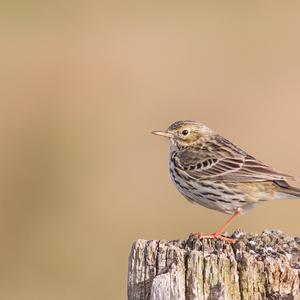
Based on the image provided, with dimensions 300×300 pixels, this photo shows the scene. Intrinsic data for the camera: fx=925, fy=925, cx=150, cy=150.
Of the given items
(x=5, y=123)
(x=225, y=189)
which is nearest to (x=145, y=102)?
(x=5, y=123)

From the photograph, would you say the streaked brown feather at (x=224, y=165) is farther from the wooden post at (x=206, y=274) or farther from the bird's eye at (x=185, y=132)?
the wooden post at (x=206, y=274)

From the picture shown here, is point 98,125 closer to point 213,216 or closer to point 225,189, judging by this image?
point 213,216

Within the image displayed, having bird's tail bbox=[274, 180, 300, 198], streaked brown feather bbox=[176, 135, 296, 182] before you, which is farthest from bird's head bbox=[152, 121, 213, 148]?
bird's tail bbox=[274, 180, 300, 198]

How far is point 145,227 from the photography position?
14219 mm

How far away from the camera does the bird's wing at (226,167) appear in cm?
939

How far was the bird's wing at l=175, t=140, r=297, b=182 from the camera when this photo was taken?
30.8ft

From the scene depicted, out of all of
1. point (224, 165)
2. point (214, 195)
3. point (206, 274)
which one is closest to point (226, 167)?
point (224, 165)

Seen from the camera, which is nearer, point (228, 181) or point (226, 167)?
point (228, 181)

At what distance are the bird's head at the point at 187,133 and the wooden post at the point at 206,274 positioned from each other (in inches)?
171

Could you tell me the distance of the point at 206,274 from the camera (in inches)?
226

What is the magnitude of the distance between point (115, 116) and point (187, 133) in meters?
7.45

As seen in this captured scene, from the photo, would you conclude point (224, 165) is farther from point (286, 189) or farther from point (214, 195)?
point (286, 189)

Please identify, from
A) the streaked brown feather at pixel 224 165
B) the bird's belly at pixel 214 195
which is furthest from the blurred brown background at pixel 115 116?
the bird's belly at pixel 214 195

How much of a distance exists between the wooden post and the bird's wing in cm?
328
